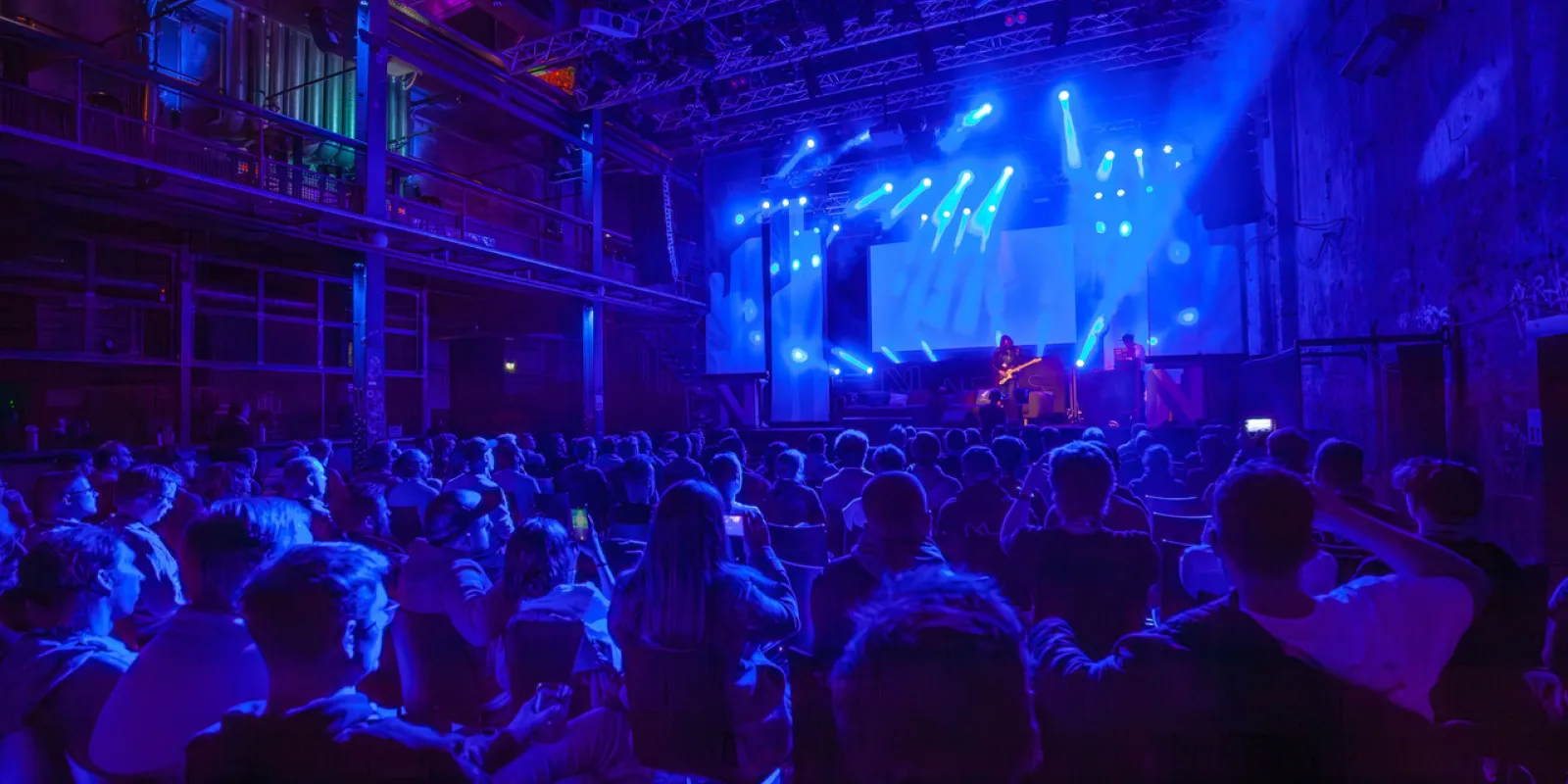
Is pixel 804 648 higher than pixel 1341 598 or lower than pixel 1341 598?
lower

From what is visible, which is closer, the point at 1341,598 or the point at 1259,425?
the point at 1341,598

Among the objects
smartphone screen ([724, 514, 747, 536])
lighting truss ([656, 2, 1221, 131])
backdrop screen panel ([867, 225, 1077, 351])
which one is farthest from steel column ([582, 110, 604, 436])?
smartphone screen ([724, 514, 747, 536])

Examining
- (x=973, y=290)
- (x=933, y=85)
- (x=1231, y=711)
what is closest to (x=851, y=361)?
(x=973, y=290)

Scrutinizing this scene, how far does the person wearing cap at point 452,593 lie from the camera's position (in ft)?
8.70

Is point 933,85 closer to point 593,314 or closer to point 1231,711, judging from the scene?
point 593,314

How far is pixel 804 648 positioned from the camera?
10.7ft

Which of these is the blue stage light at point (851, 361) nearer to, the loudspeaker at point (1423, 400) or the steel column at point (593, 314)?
the steel column at point (593, 314)

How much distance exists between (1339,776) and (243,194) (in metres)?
10.1

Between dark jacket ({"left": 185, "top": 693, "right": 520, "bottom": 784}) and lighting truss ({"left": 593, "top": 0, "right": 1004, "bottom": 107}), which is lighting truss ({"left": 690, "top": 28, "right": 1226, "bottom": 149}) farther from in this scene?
dark jacket ({"left": 185, "top": 693, "right": 520, "bottom": 784})

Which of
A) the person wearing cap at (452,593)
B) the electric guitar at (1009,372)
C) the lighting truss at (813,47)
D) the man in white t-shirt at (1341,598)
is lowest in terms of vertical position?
the person wearing cap at (452,593)

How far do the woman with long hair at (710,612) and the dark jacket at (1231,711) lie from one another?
0.95 meters

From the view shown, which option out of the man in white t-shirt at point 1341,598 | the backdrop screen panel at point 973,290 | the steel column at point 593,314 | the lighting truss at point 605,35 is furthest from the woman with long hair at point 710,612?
the backdrop screen panel at point 973,290

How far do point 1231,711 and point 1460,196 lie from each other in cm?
648

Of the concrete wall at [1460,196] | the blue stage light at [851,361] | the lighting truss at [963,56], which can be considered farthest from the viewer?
the blue stage light at [851,361]
